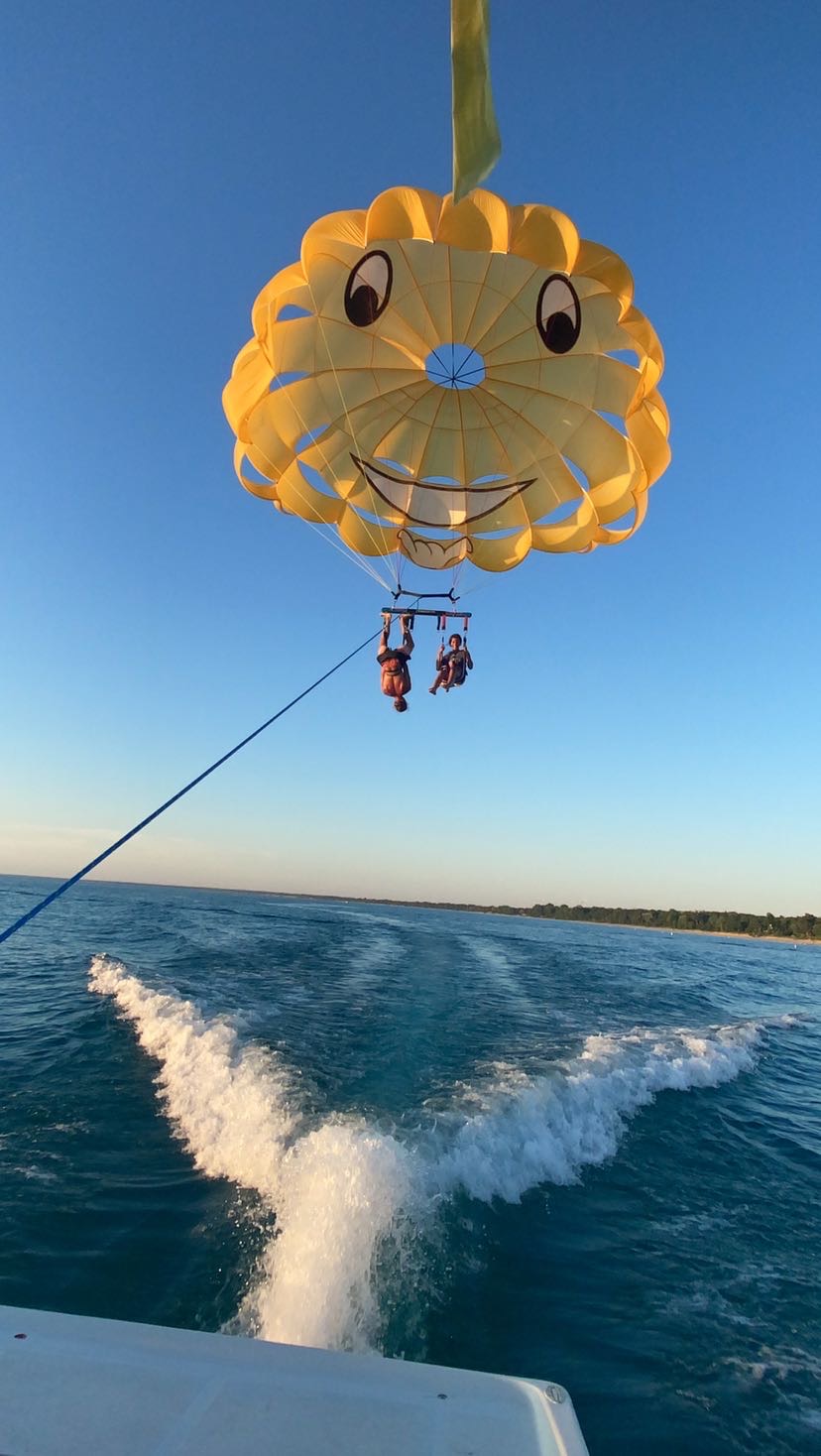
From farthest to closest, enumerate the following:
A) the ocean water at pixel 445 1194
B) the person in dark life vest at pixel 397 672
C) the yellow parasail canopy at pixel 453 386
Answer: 1. the person in dark life vest at pixel 397 672
2. the yellow parasail canopy at pixel 453 386
3. the ocean water at pixel 445 1194

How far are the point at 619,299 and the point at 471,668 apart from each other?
5.54 m

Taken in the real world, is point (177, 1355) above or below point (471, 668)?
below

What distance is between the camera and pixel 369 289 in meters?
8.66

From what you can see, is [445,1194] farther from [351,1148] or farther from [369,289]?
[369,289]

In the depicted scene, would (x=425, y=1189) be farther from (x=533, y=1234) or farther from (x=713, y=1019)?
(x=713, y=1019)

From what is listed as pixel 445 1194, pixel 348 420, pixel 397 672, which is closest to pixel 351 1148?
pixel 445 1194

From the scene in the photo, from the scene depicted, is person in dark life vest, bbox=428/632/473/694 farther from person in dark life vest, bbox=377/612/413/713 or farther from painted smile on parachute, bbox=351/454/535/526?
painted smile on parachute, bbox=351/454/535/526

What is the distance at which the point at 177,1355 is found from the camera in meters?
2.66

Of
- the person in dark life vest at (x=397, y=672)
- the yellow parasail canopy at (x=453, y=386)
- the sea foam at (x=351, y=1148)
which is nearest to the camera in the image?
the sea foam at (x=351, y=1148)

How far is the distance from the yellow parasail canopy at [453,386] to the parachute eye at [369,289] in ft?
0.06

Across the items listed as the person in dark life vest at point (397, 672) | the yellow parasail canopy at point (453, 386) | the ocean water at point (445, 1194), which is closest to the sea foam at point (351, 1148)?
the ocean water at point (445, 1194)

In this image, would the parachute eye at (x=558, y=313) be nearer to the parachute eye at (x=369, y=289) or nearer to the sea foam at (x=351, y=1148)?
the parachute eye at (x=369, y=289)

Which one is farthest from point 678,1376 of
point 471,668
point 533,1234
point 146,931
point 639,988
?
point 146,931

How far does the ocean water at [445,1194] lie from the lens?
176 inches
